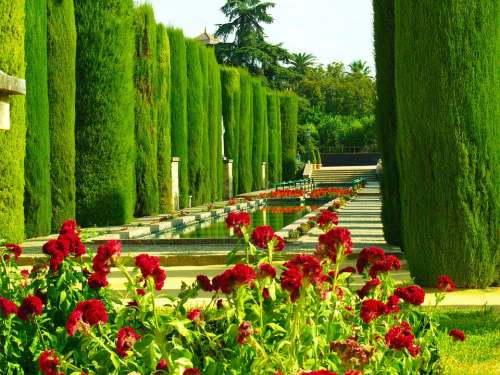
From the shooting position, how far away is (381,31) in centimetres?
1412

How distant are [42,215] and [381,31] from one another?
8.03m

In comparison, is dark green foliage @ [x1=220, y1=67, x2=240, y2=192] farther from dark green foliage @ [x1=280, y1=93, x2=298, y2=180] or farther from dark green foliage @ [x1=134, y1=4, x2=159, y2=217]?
dark green foliage @ [x1=280, y1=93, x2=298, y2=180]

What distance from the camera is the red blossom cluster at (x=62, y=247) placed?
4.81 metres

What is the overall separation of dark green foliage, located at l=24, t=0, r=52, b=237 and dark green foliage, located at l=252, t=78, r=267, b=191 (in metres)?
23.1

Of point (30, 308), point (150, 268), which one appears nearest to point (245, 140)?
point (30, 308)

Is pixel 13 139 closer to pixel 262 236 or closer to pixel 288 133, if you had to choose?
pixel 262 236

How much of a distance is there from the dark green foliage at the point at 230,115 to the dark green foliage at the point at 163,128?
34.9 feet

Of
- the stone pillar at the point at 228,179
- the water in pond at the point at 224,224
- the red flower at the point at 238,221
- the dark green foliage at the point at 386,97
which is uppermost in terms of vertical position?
the dark green foliage at the point at 386,97

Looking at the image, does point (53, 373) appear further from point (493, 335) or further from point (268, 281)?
point (493, 335)

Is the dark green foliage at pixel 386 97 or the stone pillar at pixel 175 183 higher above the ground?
the dark green foliage at pixel 386 97

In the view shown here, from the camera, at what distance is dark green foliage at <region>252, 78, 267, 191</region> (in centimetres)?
4103

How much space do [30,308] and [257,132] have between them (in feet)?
123

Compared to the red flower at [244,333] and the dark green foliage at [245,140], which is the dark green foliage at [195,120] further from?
the red flower at [244,333]

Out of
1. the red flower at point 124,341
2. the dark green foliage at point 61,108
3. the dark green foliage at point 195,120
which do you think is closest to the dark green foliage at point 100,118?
the dark green foliage at point 61,108
